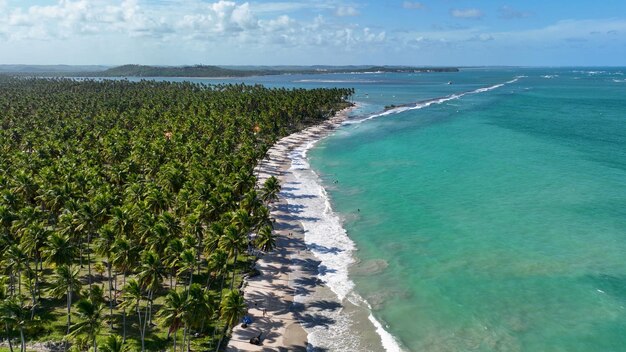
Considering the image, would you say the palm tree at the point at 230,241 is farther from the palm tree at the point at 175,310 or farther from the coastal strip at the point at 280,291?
the palm tree at the point at 175,310

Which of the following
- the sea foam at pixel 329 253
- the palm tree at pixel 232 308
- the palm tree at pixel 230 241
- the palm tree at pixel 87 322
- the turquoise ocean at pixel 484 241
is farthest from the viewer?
the palm tree at pixel 230 241

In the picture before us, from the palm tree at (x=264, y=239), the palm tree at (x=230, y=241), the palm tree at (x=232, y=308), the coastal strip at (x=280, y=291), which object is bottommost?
the coastal strip at (x=280, y=291)

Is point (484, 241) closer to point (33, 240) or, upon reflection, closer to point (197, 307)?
point (197, 307)

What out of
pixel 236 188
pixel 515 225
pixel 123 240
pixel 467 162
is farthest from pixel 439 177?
pixel 123 240

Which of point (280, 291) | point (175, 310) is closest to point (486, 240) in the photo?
point (280, 291)

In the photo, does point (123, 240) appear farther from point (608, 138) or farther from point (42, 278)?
point (608, 138)

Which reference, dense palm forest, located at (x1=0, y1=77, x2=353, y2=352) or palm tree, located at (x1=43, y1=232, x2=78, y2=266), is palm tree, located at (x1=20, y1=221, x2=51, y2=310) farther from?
palm tree, located at (x1=43, y1=232, x2=78, y2=266)

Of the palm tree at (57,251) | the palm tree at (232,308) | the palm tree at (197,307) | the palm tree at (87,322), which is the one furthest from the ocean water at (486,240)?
the palm tree at (57,251)
